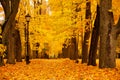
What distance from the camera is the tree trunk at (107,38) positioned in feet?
56.0

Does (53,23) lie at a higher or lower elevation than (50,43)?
higher

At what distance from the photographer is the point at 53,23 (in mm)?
42156

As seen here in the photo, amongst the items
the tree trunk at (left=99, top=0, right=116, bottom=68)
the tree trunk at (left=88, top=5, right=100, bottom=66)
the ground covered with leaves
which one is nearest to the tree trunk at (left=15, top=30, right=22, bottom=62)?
the tree trunk at (left=88, top=5, right=100, bottom=66)

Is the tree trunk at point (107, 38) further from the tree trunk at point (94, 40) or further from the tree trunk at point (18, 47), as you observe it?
the tree trunk at point (18, 47)

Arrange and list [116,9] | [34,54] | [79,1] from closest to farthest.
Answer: [116,9]
[79,1]
[34,54]

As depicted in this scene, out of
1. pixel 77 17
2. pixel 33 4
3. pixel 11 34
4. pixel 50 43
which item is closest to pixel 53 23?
pixel 33 4

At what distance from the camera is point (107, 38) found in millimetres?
17141

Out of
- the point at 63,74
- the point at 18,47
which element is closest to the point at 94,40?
the point at 63,74

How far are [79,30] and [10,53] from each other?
22.8 feet

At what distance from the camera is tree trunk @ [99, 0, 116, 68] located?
1706cm

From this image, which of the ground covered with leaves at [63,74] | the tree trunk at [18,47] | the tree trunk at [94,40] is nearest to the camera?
the ground covered with leaves at [63,74]

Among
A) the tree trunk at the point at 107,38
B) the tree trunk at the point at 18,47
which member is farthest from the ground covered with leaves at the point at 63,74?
the tree trunk at the point at 18,47

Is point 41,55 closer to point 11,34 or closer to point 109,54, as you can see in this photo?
point 11,34

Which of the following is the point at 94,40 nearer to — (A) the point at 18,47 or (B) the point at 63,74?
(B) the point at 63,74
